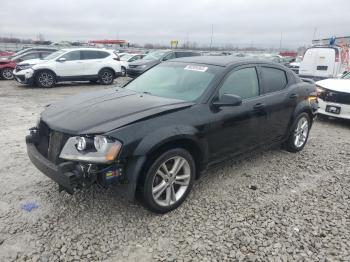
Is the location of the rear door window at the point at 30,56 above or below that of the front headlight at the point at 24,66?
above

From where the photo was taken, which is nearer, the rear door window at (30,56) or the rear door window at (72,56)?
the rear door window at (72,56)

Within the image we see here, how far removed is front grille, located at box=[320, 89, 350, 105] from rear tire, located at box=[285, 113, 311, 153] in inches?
87.7

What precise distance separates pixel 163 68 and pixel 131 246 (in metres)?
2.64

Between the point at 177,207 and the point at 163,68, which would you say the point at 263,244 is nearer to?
the point at 177,207

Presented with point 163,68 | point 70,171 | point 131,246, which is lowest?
point 131,246

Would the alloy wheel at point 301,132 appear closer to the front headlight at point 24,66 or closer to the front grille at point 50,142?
the front grille at point 50,142

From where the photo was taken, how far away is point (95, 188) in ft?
12.4

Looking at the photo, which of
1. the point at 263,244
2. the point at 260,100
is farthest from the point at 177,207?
the point at 260,100

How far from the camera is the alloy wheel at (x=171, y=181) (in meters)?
3.30

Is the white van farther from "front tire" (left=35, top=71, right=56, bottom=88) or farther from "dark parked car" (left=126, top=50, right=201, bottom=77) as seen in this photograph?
"front tire" (left=35, top=71, right=56, bottom=88)

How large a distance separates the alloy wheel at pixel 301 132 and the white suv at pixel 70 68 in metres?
10.4

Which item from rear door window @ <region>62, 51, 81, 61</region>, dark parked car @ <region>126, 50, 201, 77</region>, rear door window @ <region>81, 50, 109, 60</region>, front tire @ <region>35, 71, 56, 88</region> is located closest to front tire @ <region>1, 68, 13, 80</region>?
front tire @ <region>35, 71, 56, 88</region>

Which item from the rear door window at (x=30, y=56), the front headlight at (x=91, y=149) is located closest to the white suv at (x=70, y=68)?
the rear door window at (x=30, y=56)

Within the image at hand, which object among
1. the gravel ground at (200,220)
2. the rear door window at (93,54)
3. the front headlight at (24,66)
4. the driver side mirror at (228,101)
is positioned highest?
the rear door window at (93,54)
